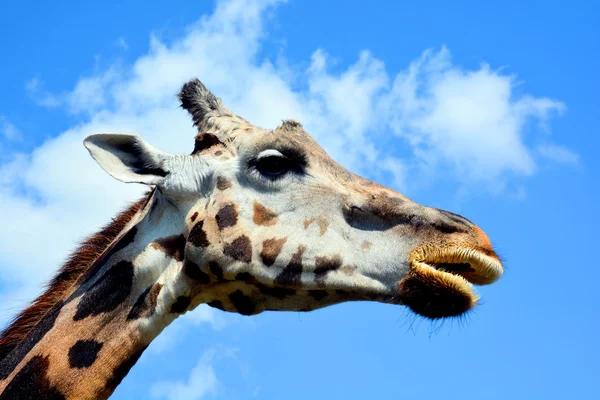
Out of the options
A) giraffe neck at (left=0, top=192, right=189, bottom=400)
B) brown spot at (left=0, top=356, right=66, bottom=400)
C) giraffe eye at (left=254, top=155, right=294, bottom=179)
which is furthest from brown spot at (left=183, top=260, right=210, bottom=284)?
brown spot at (left=0, top=356, right=66, bottom=400)

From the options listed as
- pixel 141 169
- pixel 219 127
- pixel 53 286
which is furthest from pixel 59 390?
pixel 219 127

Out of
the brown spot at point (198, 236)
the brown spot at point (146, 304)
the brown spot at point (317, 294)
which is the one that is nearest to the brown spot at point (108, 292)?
the brown spot at point (146, 304)

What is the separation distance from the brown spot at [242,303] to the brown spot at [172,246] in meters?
0.62

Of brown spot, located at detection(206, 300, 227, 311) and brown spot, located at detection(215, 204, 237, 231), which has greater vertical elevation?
brown spot, located at detection(215, 204, 237, 231)

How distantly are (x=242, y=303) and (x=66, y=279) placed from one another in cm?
193

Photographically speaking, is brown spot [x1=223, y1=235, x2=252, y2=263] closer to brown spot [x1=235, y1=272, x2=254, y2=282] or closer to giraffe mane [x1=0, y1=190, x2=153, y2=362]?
brown spot [x1=235, y1=272, x2=254, y2=282]

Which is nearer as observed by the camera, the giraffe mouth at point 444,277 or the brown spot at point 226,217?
the giraffe mouth at point 444,277

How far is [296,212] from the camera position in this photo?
24.3 feet

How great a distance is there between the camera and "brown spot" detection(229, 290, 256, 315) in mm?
7547

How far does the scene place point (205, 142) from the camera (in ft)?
26.6

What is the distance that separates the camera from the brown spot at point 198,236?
734cm

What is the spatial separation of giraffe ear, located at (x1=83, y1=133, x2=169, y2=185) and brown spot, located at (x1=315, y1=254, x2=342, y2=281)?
175cm

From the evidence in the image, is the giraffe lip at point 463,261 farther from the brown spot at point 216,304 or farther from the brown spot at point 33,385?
the brown spot at point 33,385

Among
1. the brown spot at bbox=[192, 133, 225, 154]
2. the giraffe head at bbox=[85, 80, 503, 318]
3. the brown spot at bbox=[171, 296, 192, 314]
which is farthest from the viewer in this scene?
the brown spot at bbox=[192, 133, 225, 154]
